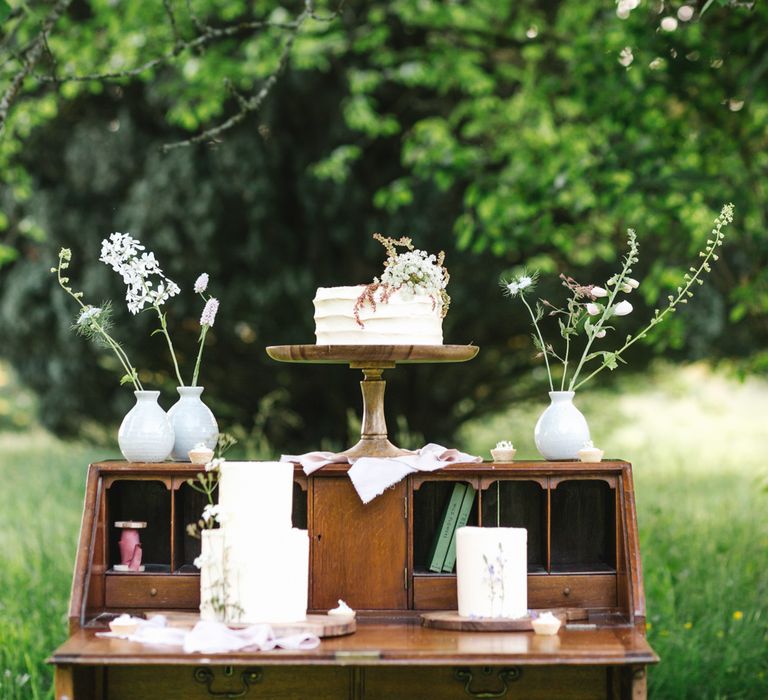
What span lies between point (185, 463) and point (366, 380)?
2.18 feet

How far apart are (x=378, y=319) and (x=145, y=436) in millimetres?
845

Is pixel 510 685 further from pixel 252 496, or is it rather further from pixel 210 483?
pixel 210 483

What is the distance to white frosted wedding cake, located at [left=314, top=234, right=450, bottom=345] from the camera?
3.53 m

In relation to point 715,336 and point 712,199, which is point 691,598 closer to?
point 712,199

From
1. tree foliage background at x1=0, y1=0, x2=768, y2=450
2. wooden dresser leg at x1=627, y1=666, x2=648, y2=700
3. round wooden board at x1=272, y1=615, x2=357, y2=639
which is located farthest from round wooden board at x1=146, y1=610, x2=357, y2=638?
tree foliage background at x1=0, y1=0, x2=768, y2=450

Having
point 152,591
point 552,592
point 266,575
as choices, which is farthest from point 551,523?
point 152,591

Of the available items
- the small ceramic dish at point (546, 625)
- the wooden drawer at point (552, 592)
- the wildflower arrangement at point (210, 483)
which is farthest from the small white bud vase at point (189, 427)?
the small ceramic dish at point (546, 625)

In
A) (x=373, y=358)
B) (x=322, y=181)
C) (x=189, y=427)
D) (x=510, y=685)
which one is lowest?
(x=510, y=685)

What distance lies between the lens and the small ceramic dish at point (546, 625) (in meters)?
3.22

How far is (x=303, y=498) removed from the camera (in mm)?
3828

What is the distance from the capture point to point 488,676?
3.30 metres

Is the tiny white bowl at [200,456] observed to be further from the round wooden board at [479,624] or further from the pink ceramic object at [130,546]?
the round wooden board at [479,624]

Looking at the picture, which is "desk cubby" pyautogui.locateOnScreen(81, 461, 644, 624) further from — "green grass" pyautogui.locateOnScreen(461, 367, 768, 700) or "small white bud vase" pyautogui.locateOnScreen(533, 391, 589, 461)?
"green grass" pyautogui.locateOnScreen(461, 367, 768, 700)

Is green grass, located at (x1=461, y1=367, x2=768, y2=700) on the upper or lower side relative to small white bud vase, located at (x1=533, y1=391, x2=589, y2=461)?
lower
